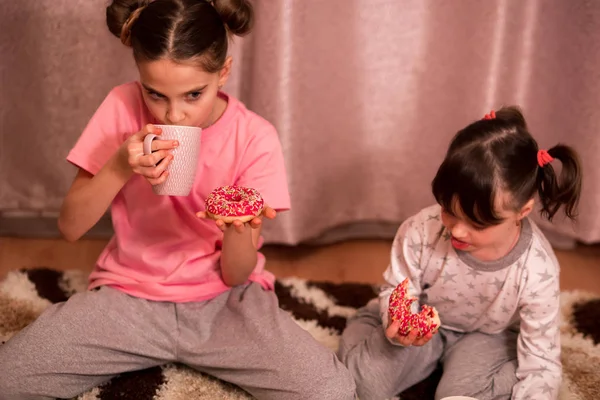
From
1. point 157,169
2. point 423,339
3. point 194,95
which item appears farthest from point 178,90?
point 423,339

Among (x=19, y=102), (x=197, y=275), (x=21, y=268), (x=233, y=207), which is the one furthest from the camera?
(x=19, y=102)

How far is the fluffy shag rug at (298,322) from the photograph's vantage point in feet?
4.25

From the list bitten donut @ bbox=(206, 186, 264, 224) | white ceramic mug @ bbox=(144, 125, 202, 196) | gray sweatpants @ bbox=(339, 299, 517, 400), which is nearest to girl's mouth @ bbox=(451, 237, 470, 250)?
gray sweatpants @ bbox=(339, 299, 517, 400)

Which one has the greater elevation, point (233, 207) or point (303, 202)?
point (233, 207)

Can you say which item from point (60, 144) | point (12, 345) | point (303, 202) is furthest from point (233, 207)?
point (60, 144)

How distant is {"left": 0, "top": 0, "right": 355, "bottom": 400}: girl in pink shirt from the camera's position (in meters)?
1.14

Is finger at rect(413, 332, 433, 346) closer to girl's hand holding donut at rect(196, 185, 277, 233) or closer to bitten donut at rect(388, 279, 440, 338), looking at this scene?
bitten donut at rect(388, 279, 440, 338)

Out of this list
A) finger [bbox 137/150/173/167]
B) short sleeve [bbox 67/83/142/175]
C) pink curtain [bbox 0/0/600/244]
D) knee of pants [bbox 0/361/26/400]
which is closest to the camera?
finger [bbox 137/150/173/167]

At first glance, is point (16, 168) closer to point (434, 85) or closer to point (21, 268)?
point (21, 268)

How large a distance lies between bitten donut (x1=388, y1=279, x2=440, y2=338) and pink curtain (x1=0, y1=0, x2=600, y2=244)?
0.66 meters

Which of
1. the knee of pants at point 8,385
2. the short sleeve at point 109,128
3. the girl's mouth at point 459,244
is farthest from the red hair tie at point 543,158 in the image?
the knee of pants at point 8,385

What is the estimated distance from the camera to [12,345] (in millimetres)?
1199

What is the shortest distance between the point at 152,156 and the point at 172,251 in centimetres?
34

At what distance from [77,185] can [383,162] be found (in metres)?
0.87
